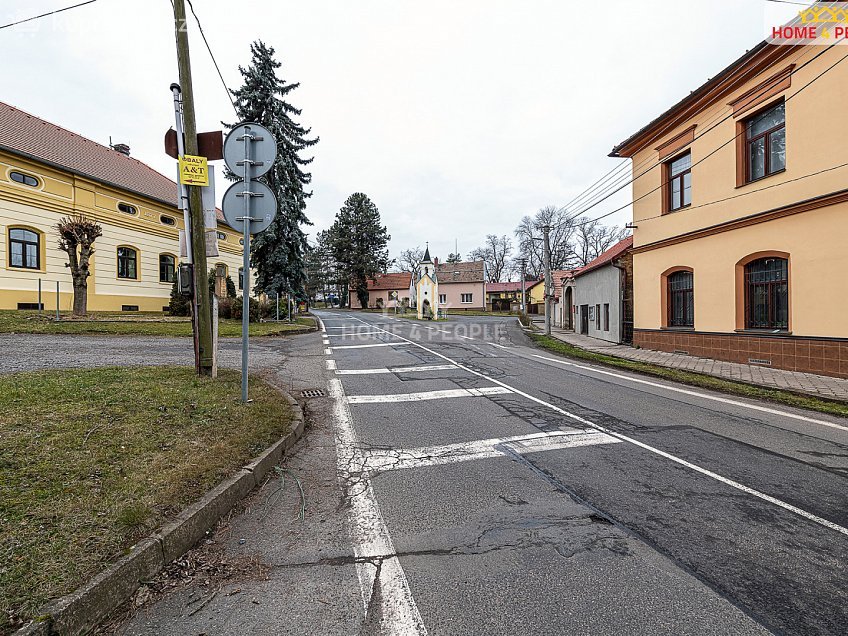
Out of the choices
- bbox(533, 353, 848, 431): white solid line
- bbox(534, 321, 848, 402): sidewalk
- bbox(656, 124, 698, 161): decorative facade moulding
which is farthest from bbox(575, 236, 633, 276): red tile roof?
bbox(533, 353, 848, 431): white solid line

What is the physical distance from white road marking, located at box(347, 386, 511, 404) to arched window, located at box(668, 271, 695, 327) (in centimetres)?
994

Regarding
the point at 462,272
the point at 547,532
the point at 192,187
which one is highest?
the point at 462,272

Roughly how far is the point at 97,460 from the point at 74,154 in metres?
26.4

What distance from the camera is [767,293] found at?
37.1 ft

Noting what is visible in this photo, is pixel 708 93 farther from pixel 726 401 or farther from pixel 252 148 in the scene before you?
pixel 252 148

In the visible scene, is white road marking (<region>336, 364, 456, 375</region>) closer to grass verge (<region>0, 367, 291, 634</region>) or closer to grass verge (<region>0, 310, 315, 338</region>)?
grass verge (<region>0, 367, 291, 634</region>)

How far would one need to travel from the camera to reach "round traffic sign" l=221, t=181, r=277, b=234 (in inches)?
217

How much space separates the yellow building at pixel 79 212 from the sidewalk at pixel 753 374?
2501cm

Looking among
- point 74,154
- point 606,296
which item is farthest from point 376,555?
point 74,154

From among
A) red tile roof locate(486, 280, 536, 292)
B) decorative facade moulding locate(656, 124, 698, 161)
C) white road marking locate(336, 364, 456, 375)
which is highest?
decorative facade moulding locate(656, 124, 698, 161)

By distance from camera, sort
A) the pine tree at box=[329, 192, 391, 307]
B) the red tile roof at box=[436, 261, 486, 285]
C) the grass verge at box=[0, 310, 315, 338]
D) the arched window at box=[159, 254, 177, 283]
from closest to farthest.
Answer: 1. the grass verge at box=[0, 310, 315, 338]
2. the arched window at box=[159, 254, 177, 283]
3. the pine tree at box=[329, 192, 391, 307]
4. the red tile roof at box=[436, 261, 486, 285]

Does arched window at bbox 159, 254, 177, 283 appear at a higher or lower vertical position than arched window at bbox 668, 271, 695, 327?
higher

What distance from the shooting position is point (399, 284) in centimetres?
7419

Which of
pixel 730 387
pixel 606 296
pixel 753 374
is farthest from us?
pixel 606 296
